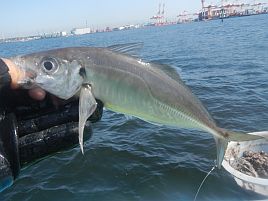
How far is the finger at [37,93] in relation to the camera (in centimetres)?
365

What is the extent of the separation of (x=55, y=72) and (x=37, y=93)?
17.4 inches

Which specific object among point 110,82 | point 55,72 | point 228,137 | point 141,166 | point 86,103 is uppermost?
point 55,72

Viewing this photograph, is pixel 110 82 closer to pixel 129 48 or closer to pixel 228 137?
pixel 129 48

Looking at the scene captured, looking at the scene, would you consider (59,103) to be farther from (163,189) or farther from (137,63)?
(163,189)

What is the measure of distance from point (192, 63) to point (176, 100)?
85.7ft

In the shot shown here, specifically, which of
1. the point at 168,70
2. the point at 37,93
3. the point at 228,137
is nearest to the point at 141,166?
the point at 228,137

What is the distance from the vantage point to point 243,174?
722cm

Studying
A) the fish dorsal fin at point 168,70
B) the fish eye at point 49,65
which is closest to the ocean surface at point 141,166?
the fish dorsal fin at point 168,70

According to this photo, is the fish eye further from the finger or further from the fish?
the finger

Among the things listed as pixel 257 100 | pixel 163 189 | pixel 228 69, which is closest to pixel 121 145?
pixel 163 189

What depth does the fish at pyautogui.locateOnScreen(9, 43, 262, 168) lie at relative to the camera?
336 cm

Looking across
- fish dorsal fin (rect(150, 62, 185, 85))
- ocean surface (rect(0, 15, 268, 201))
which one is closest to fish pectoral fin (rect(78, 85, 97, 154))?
fish dorsal fin (rect(150, 62, 185, 85))

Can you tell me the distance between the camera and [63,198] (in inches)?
342

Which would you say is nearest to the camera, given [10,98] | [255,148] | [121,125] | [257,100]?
[10,98]
